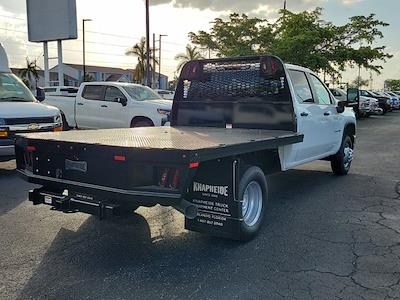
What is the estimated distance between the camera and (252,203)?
4.96m

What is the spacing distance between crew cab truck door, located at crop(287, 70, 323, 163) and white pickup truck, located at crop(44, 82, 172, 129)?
5.69 m

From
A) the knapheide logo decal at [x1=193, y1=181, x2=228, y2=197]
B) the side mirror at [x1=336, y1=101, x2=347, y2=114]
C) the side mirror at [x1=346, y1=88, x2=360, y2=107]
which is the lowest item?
the knapheide logo decal at [x1=193, y1=181, x2=228, y2=197]

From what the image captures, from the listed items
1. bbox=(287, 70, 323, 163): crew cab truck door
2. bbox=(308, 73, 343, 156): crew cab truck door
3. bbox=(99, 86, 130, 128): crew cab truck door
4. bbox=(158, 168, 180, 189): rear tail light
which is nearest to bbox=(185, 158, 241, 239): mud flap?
bbox=(158, 168, 180, 189): rear tail light

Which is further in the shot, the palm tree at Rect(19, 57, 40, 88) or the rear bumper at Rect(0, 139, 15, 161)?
the palm tree at Rect(19, 57, 40, 88)

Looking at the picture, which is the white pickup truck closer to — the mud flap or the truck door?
the truck door

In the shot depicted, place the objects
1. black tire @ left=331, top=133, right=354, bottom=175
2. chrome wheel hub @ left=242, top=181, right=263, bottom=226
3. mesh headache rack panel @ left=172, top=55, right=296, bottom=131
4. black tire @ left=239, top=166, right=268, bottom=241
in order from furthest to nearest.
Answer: black tire @ left=331, top=133, right=354, bottom=175 < mesh headache rack panel @ left=172, top=55, right=296, bottom=131 < chrome wheel hub @ left=242, top=181, right=263, bottom=226 < black tire @ left=239, top=166, right=268, bottom=241

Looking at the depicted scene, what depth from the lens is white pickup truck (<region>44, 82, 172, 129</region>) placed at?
12.2 metres

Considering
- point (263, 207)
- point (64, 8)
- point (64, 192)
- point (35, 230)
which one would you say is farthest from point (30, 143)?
point (64, 8)

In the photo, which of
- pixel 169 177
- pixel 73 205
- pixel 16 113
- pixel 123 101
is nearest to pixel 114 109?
pixel 123 101

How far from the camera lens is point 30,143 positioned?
459 cm

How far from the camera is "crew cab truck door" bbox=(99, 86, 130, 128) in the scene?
41.2 feet

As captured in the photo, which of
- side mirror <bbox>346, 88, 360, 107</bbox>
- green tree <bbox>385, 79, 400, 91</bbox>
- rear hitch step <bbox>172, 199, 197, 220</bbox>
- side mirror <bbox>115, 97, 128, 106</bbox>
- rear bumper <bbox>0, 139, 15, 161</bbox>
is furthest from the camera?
green tree <bbox>385, 79, 400, 91</bbox>

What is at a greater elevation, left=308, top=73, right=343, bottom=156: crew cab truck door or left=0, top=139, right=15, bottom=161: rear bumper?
left=308, top=73, right=343, bottom=156: crew cab truck door

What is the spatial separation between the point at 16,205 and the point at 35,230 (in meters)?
1.26
